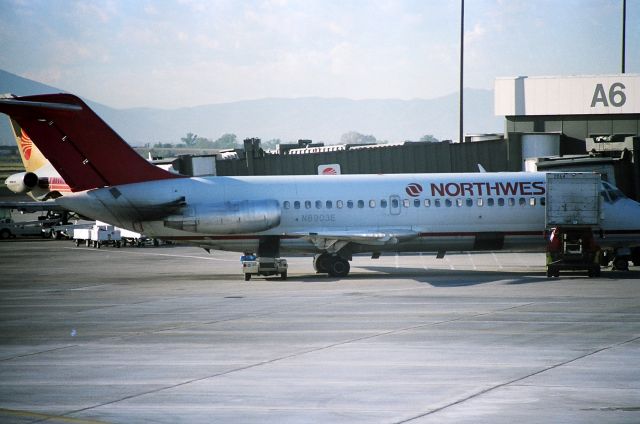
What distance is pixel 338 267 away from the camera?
39.7 m

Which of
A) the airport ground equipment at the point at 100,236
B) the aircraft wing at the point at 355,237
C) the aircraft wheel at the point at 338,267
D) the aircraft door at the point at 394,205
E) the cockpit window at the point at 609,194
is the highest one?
the cockpit window at the point at 609,194

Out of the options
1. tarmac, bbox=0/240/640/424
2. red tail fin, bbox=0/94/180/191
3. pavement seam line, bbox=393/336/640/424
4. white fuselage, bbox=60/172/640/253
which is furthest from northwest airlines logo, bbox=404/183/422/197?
pavement seam line, bbox=393/336/640/424

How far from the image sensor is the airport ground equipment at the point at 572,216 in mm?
38406

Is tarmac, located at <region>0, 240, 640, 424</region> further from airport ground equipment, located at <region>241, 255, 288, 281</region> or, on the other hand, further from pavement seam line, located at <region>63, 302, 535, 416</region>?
airport ground equipment, located at <region>241, 255, 288, 281</region>

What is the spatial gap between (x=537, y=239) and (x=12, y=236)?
47420 millimetres

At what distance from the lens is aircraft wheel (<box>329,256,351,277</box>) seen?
3959 cm

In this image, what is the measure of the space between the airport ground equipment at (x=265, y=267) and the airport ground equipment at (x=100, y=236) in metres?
24.0

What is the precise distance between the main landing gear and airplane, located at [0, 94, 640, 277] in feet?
0.14

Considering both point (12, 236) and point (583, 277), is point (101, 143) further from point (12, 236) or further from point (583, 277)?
point (12, 236)

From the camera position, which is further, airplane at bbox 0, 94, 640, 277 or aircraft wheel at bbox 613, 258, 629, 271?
aircraft wheel at bbox 613, 258, 629, 271

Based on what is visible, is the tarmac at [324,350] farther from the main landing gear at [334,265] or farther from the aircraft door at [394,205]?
the aircraft door at [394,205]

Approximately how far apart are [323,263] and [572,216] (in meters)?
10.4

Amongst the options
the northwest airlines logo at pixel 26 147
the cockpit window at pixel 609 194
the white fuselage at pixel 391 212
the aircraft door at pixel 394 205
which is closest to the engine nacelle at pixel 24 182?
the northwest airlines logo at pixel 26 147

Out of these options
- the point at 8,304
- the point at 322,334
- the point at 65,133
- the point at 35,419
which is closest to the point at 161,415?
the point at 35,419
